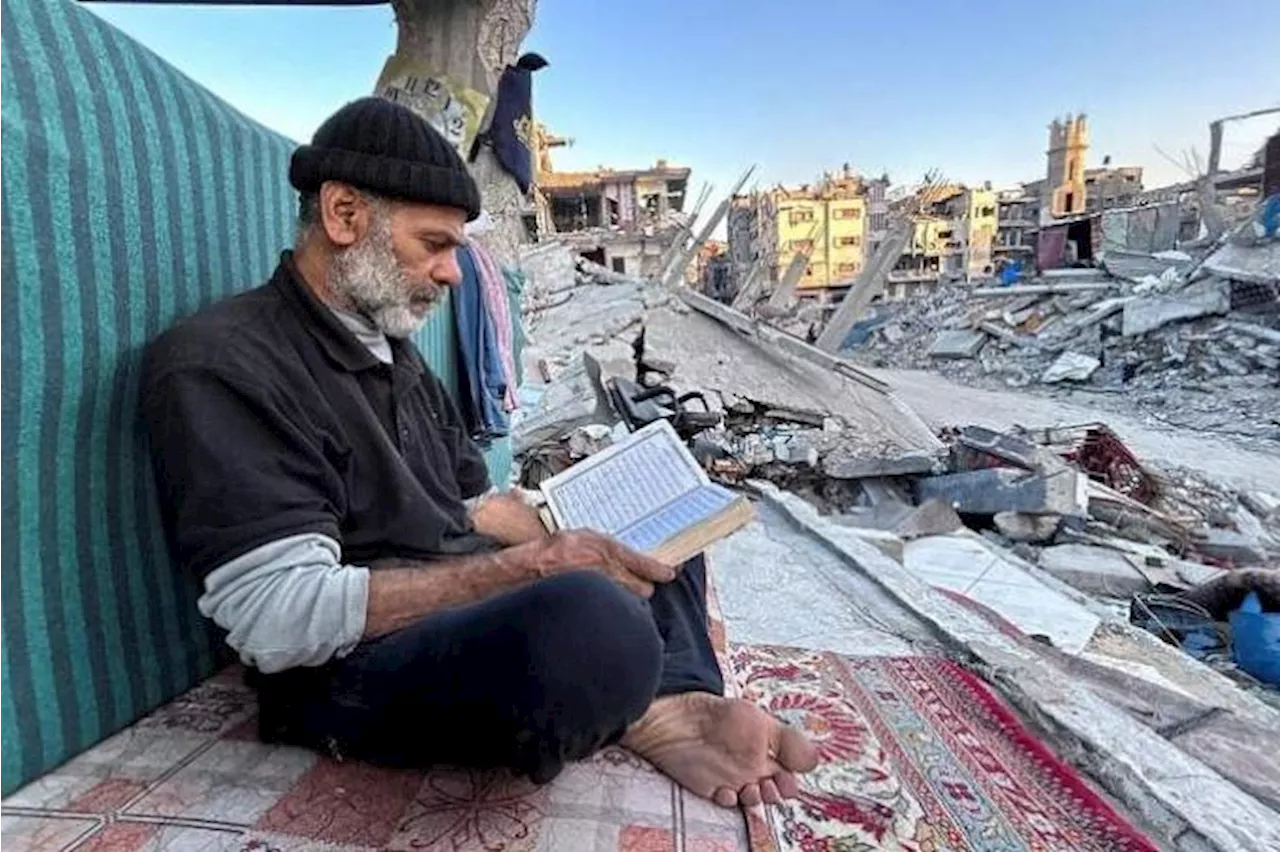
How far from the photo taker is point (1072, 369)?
15.8 metres

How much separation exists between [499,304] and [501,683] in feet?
9.30

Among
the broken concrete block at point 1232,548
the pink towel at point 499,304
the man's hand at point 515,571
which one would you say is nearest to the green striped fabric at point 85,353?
the man's hand at point 515,571

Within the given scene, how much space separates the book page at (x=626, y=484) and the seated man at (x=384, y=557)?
204 mm

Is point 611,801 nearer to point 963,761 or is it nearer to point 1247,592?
point 963,761

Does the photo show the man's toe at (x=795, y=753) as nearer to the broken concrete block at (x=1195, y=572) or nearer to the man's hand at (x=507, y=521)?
the man's hand at (x=507, y=521)

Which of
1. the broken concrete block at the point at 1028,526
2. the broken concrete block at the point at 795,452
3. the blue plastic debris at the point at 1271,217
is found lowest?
the broken concrete block at the point at 1028,526

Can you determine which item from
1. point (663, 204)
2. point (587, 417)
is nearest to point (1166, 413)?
point (587, 417)

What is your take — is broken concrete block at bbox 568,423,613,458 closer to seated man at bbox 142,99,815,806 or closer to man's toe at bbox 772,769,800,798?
seated man at bbox 142,99,815,806

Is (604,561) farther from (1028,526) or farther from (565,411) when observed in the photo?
(1028,526)

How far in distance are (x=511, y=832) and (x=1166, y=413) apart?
576 inches

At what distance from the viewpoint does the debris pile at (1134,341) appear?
1297cm

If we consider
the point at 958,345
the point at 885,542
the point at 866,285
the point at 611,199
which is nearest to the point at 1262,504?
the point at 885,542

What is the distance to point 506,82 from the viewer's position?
4637mm

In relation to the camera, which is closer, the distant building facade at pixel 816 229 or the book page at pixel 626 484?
the book page at pixel 626 484
